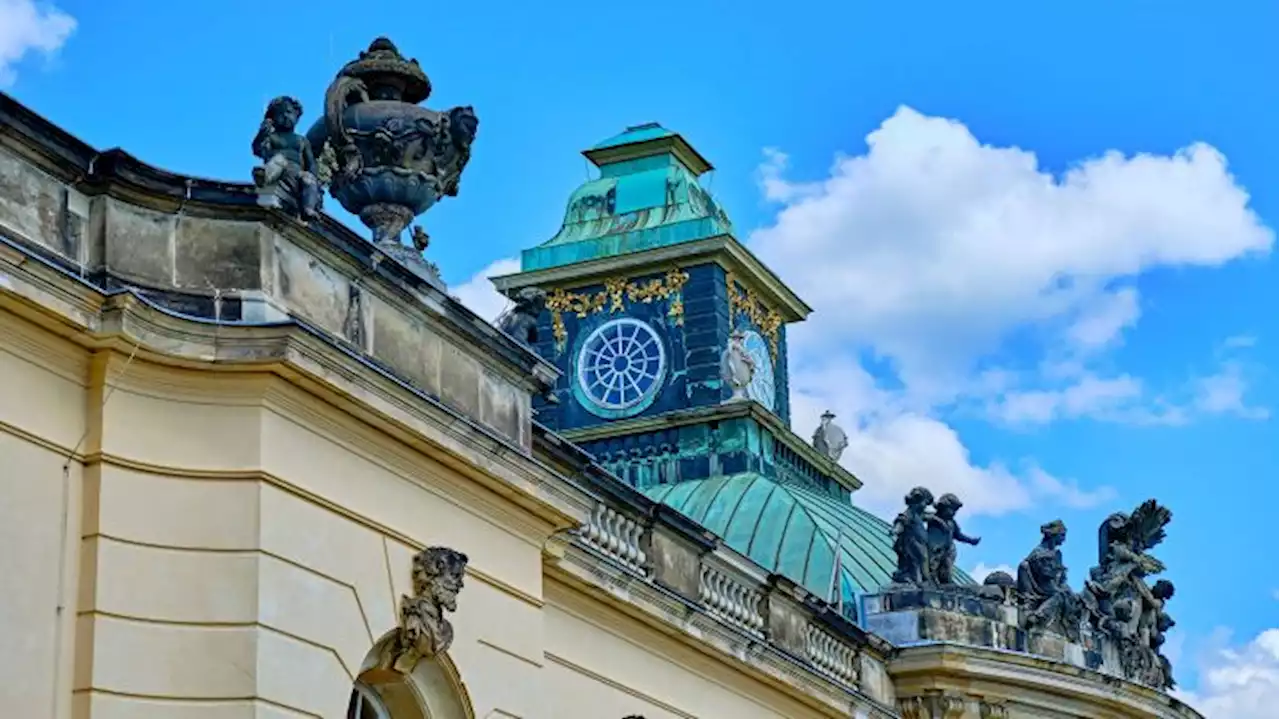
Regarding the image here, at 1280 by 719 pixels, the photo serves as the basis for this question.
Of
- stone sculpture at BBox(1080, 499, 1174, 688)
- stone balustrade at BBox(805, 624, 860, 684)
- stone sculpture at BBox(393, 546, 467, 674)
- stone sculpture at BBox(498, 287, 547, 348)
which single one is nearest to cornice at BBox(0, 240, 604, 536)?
stone sculpture at BBox(393, 546, 467, 674)

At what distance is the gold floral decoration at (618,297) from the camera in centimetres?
3925

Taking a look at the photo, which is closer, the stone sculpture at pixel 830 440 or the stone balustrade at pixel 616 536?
the stone balustrade at pixel 616 536

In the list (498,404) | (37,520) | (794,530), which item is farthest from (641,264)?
(37,520)

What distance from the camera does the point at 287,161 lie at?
1655cm

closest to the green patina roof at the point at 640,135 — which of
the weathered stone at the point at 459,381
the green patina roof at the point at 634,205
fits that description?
the green patina roof at the point at 634,205

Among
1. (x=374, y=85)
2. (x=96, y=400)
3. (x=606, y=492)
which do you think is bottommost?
(x=96, y=400)

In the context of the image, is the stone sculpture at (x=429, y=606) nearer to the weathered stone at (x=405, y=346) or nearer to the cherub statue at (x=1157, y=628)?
the weathered stone at (x=405, y=346)

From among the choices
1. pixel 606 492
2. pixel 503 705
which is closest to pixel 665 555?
pixel 606 492

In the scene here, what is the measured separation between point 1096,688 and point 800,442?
8.99 meters

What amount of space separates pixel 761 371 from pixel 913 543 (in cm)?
1043

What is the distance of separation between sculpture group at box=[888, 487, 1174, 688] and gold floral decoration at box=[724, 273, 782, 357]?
310 inches

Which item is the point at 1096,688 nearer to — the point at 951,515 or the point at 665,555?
the point at 951,515

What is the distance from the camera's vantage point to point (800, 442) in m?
39.1

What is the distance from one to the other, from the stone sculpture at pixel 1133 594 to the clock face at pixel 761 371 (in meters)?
7.27
